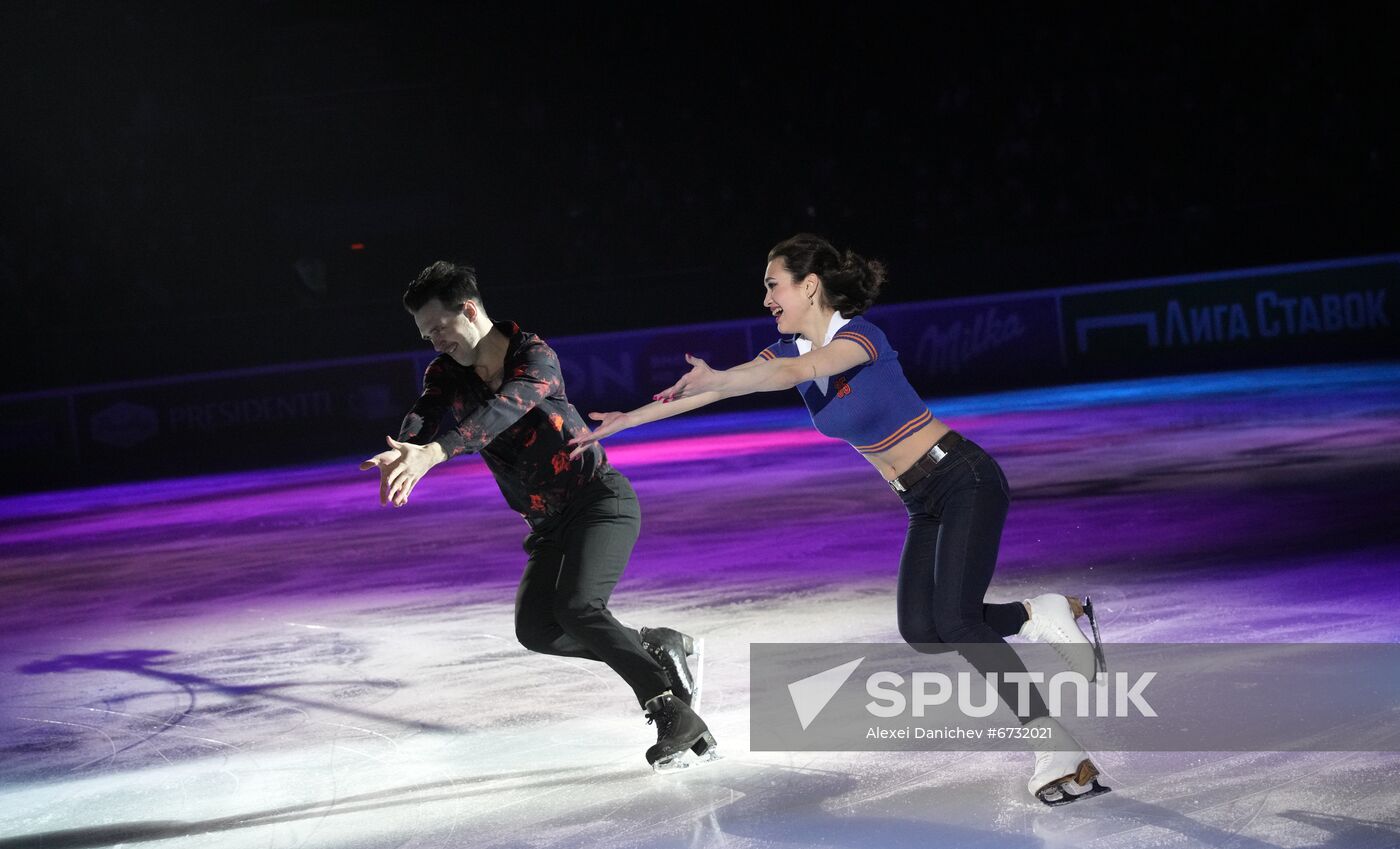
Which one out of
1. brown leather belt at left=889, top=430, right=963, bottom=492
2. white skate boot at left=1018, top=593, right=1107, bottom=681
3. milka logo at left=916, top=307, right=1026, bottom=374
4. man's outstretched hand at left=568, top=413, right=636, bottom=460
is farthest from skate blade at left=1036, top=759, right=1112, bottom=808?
milka logo at left=916, top=307, right=1026, bottom=374

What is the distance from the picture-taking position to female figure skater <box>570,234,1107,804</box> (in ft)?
12.1

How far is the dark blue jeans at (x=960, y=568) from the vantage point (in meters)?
3.71

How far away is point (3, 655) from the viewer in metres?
7.03

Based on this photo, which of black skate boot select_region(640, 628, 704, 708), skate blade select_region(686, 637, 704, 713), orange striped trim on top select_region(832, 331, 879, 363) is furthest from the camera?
skate blade select_region(686, 637, 704, 713)

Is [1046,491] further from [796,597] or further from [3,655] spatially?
[3,655]

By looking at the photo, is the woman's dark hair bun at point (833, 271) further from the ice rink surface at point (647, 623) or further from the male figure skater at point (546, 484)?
the ice rink surface at point (647, 623)

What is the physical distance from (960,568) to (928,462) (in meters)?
0.30

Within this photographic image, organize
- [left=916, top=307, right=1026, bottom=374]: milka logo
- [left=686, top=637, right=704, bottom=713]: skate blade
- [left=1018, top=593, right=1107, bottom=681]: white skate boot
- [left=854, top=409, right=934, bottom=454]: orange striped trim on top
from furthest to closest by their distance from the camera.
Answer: [left=916, top=307, right=1026, bottom=374]: milka logo → [left=686, top=637, right=704, bottom=713]: skate blade → [left=1018, top=593, right=1107, bottom=681]: white skate boot → [left=854, top=409, right=934, bottom=454]: orange striped trim on top

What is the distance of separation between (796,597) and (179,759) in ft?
9.47

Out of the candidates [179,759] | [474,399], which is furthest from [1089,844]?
[179,759]

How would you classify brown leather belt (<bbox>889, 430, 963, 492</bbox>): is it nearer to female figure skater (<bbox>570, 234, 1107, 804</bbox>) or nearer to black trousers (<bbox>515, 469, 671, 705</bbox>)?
female figure skater (<bbox>570, 234, 1107, 804</bbox>)

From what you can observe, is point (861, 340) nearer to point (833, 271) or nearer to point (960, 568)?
point (833, 271)

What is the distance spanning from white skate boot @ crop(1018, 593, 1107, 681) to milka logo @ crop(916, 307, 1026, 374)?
13971 millimetres

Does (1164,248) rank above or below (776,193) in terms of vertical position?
below
